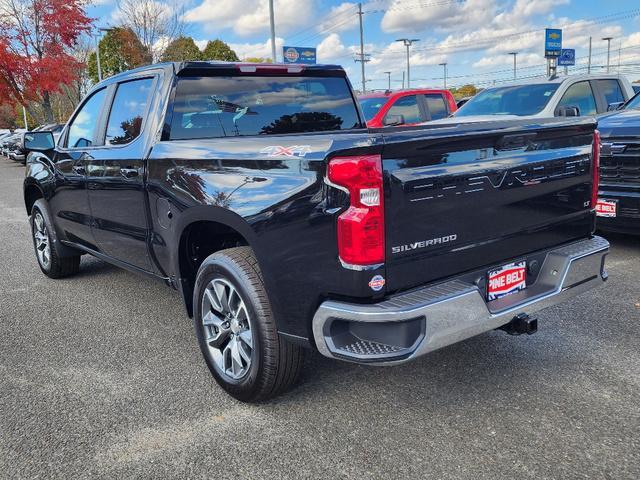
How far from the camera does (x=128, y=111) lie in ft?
14.1

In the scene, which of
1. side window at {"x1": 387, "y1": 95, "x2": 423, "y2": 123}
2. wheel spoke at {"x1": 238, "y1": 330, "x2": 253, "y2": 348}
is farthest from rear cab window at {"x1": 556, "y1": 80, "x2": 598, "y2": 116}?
wheel spoke at {"x1": 238, "y1": 330, "x2": 253, "y2": 348}

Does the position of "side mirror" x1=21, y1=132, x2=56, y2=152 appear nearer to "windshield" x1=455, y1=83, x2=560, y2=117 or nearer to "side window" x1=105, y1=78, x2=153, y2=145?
"side window" x1=105, y1=78, x2=153, y2=145

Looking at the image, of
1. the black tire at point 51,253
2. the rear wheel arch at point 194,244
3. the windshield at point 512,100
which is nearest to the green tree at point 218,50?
the windshield at point 512,100

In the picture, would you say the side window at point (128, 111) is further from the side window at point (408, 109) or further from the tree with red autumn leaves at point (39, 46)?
the tree with red autumn leaves at point (39, 46)

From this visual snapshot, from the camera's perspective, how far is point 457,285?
275cm

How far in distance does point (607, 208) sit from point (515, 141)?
11.5ft

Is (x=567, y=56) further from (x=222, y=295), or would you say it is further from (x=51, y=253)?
(x=222, y=295)

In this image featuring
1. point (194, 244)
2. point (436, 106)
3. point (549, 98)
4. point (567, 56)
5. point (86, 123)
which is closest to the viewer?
point (194, 244)

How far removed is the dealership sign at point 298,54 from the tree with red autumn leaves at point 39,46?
33.5 ft

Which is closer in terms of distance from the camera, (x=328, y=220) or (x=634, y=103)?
(x=328, y=220)

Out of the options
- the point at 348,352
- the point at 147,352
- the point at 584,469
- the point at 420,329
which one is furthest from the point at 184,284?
the point at 584,469

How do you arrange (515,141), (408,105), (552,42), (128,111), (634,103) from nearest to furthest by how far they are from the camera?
1. (515,141)
2. (128,111)
3. (634,103)
4. (408,105)
5. (552,42)

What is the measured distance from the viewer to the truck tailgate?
102 inches

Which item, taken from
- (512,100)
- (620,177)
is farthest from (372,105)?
(620,177)
